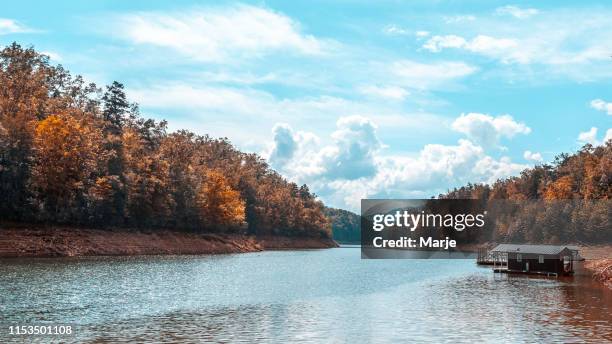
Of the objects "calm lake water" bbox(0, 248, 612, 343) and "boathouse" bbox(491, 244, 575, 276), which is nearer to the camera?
"calm lake water" bbox(0, 248, 612, 343)

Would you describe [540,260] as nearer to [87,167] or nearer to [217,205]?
[87,167]

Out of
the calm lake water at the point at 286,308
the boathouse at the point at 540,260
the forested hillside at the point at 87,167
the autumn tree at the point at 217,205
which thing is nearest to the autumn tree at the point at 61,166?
the forested hillside at the point at 87,167

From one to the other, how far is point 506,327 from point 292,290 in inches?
1008

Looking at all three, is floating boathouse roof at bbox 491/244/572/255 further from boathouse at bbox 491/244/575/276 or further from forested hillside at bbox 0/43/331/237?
forested hillside at bbox 0/43/331/237

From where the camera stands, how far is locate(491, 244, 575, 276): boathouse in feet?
291

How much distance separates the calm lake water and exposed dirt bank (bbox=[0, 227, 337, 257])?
20081 millimetres

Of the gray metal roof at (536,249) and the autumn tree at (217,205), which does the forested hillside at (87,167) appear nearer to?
the autumn tree at (217,205)

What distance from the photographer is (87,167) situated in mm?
108438

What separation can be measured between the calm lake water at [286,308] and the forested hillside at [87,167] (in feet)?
105

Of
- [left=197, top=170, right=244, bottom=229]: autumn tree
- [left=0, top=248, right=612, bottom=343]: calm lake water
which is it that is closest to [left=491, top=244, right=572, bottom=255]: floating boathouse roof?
[left=0, top=248, right=612, bottom=343]: calm lake water

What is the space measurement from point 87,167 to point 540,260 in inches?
3224

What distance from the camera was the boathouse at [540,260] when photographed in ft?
291

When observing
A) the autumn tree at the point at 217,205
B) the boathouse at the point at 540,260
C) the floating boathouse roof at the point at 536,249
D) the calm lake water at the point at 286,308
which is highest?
the autumn tree at the point at 217,205

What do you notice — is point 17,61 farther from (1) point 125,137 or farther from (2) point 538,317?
(2) point 538,317
